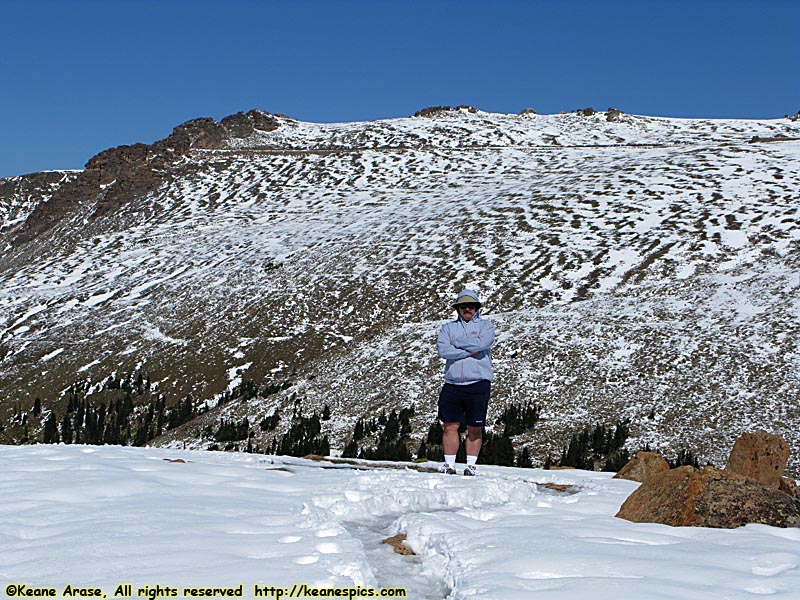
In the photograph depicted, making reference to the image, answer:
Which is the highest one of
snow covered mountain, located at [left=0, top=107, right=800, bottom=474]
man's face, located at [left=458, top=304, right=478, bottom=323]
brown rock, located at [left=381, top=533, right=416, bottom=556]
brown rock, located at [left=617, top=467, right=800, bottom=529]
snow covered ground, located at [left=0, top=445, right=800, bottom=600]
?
snow covered mountain, located at [left=0, top=107, right=800, bottom=474]

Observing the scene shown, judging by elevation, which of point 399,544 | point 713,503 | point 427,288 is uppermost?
point 427,288

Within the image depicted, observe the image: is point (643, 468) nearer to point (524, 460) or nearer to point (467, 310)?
point (467, 310)

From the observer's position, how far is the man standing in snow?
10.0 metres

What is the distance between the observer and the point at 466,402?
33.5ft

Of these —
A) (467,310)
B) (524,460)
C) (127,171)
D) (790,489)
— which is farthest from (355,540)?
(127,171)

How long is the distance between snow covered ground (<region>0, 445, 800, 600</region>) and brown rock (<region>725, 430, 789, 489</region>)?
244 cm

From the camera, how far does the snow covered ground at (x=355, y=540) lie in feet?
14.7

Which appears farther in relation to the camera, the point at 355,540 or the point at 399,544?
the point at 399,544

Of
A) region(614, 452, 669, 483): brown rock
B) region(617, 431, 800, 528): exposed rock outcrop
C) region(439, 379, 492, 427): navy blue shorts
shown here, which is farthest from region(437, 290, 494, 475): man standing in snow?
region(617, 431, 800, 528): exposed rock outcrop

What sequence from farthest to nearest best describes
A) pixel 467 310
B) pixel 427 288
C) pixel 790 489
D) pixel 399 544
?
pixel 427 288 → pixel 467 310 → pixel 790 489 → pixel 399 544

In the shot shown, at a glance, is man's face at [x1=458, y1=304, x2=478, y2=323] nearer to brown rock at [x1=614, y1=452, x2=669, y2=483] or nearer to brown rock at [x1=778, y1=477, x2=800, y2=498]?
brown rock at [x1=614, y1=452, x2=669, y2=483]

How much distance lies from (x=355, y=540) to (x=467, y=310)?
197 inches

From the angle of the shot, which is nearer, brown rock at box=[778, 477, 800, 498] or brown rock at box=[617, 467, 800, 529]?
brown rock at box=[617, 467, 800, 529]

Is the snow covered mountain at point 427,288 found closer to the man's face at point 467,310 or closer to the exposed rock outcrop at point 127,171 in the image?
the exposed rock outcrop at point 127,171
